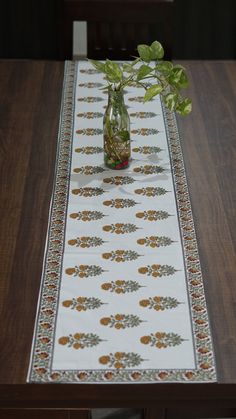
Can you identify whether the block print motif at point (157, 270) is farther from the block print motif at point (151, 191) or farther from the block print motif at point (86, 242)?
the block print motif at point (151, 191)

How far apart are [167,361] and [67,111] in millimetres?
1107

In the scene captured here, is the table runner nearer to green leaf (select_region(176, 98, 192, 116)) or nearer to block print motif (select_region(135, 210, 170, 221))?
block print motif (select_region(135, 210, 170, 221))

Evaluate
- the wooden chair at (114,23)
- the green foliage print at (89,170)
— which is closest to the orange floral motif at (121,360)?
the green foliage print at (89,170)

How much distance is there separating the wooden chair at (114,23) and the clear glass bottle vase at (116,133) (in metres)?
0.90

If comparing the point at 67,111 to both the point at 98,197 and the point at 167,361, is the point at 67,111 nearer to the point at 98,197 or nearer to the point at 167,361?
the point at 98,197

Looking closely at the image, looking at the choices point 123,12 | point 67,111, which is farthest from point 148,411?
point 123,12

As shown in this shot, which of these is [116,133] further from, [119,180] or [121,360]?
[121,360]

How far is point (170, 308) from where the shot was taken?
1.51 m

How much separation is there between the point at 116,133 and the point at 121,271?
0.45 metres

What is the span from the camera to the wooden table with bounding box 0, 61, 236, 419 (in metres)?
1.34

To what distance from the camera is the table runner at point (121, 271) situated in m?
1.38

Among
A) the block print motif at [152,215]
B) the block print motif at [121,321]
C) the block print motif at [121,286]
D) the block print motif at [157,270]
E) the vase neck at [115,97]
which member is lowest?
the block print motif at [121,321]

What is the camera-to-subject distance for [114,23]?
2779 mm

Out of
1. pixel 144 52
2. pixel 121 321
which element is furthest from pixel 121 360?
pixel 144 52
